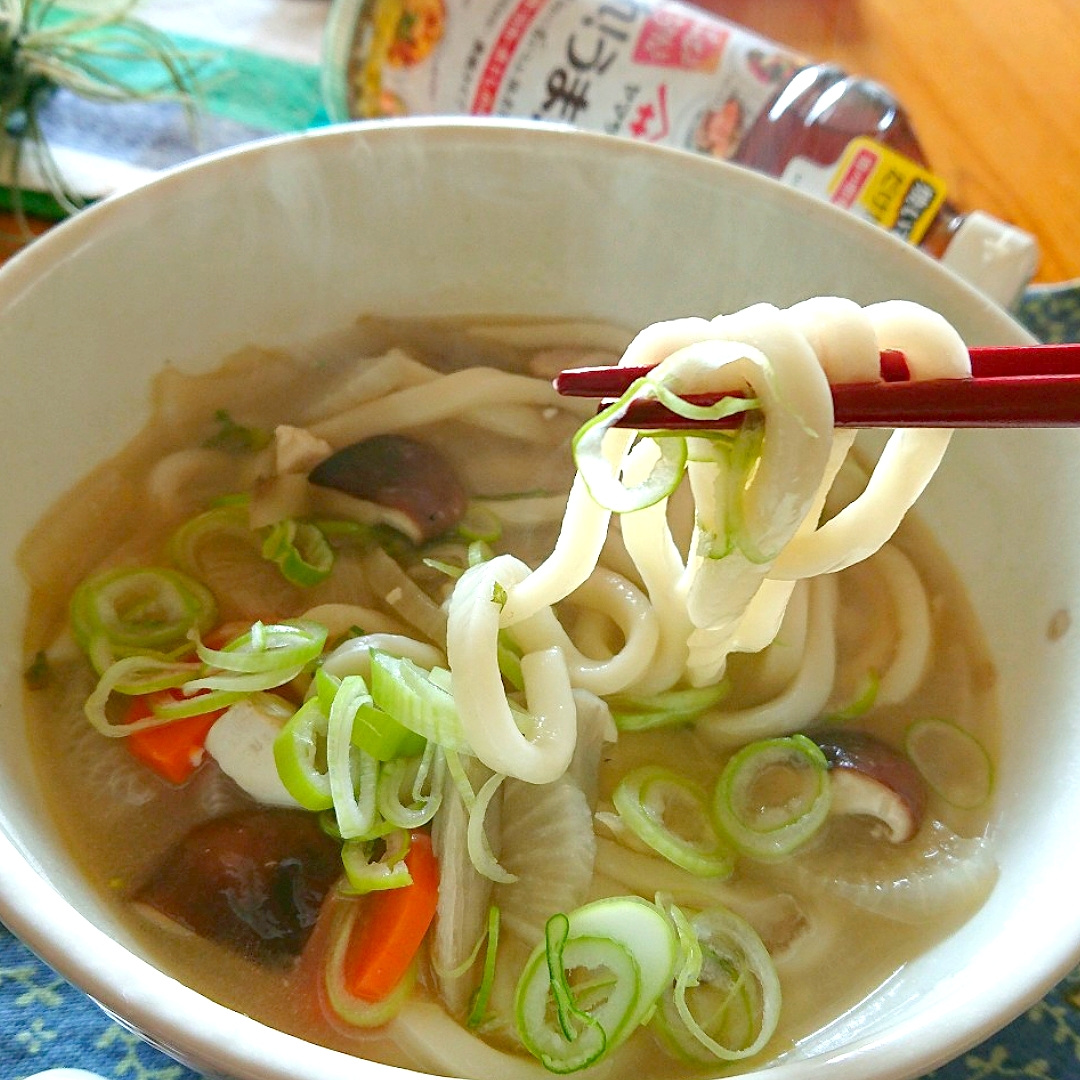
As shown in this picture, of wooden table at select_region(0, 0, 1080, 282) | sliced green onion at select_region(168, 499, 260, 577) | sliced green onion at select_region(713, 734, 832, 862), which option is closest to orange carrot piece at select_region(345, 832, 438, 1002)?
sliced green onion at select_region(713, 734, 832, 862)

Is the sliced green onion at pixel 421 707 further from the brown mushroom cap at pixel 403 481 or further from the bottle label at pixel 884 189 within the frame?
the bottle label at pixel 884 189

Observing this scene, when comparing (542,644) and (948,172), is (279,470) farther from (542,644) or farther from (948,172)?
(948,172)

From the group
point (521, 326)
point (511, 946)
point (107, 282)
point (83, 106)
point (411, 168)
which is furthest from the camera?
point (83, 106)

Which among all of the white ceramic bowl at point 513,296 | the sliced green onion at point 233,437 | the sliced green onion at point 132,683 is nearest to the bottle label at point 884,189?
the white ceramic bowl at point 513,296

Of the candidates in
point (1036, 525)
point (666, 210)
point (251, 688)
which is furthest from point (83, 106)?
point (1036, 525)

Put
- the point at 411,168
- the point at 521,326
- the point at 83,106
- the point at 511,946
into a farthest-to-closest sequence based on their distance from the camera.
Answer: the point at 83,106, the point at 521,326, the point at 411,168, the point at 511,946

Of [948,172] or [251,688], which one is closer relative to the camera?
[251,688]

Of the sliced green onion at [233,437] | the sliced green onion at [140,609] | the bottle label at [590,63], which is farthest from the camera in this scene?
the bottle label at [590,63]
